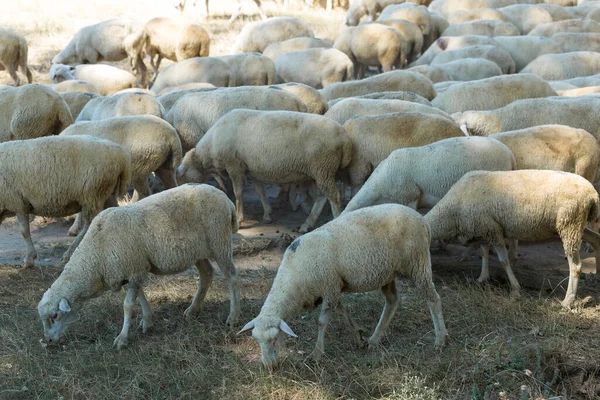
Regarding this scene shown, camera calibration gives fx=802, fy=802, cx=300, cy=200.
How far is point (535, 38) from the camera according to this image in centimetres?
1609

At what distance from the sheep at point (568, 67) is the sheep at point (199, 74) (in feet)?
17.2

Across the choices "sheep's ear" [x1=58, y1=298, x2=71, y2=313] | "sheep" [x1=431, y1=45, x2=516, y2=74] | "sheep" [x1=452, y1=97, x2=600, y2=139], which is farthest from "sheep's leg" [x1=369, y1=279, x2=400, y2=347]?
"sheep" [x1=431, y1=45, x2=516, y2=74]

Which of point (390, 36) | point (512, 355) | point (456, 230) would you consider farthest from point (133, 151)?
point (390, 36)

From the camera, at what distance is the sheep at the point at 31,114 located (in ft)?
32.6

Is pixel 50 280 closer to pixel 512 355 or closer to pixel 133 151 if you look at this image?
pixel 133 151

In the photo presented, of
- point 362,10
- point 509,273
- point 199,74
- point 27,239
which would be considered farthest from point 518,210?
point 362,10

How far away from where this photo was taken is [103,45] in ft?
58.9

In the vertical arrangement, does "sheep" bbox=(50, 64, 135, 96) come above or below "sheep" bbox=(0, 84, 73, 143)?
Answer: below

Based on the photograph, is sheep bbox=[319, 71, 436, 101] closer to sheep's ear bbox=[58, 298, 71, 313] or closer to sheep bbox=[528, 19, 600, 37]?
sheep's ear bbox=[58, 298, 71, 313]

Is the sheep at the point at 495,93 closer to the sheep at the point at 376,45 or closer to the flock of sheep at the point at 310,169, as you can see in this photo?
the flock of sheep at the point at 310,169

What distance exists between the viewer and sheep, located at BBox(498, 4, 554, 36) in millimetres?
19688

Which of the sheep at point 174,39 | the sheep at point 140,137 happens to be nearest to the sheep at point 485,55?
the sheep at point 174,39

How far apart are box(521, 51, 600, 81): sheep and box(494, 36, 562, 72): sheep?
5.88 feet

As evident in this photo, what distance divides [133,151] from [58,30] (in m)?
14.0
